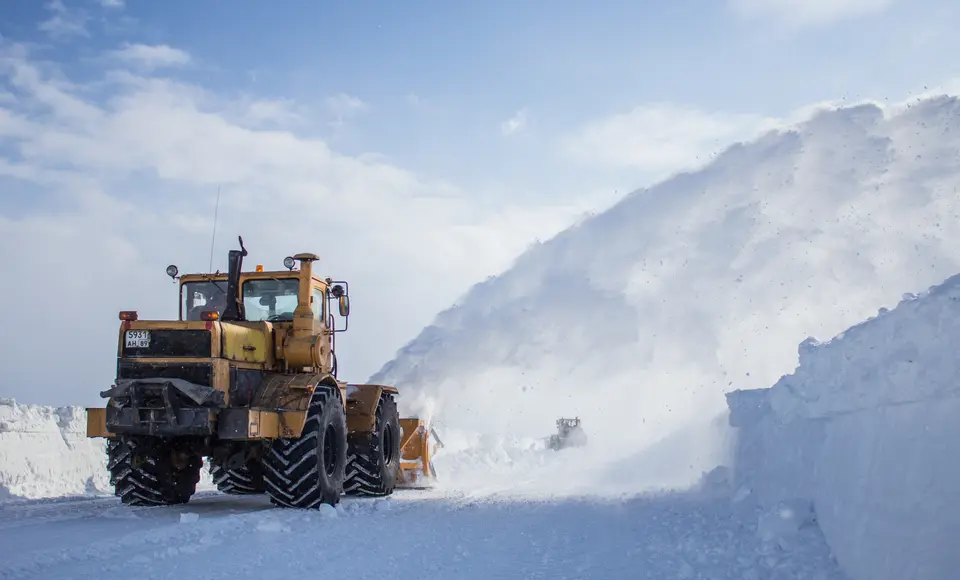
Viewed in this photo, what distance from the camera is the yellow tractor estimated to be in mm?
9797

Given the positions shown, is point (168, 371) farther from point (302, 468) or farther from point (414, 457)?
point (414, 457)

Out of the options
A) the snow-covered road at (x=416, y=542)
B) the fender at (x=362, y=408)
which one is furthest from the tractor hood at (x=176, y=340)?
the fender at (x=362, y=408)

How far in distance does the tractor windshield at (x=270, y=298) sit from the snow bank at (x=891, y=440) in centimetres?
689

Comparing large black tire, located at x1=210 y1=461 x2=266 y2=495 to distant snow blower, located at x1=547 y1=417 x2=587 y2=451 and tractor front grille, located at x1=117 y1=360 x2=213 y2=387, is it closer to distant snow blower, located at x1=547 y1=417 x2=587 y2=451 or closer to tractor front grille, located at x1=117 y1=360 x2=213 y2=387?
tractor front grille, located at x1=117 y1=360 x2=213 y2=387

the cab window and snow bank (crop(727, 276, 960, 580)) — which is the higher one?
the cab window

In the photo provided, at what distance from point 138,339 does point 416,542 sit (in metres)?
4.37

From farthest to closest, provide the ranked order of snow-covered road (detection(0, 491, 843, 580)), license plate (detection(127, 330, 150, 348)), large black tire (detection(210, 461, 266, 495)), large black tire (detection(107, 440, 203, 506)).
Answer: large black tire (detection(210, 461, 266, 495)) < large black tire (detection(107, 440, 203, 506)) < license plate (detection(127, 330, 150, 348)) < snow-covered road (detection(0, 491, 843, 580))

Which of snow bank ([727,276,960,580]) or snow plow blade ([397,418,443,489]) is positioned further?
snow plow blade ([397,418,443,489])

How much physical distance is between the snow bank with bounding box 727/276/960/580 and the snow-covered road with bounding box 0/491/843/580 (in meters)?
0.52

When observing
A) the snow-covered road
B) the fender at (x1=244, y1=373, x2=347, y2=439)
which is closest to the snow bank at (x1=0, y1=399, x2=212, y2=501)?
the snow-covered road

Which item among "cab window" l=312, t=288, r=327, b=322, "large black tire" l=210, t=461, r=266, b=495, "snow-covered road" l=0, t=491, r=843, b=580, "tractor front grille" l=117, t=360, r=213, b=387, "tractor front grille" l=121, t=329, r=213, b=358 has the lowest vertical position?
"snow-covered road" l=0, t=491, r=843, b=580

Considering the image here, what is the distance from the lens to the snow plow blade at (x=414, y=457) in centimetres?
1551

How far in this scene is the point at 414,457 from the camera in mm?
15609

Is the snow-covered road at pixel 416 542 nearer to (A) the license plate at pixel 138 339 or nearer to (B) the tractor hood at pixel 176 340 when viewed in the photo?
(B) the tractor hood at pixel 176 340
